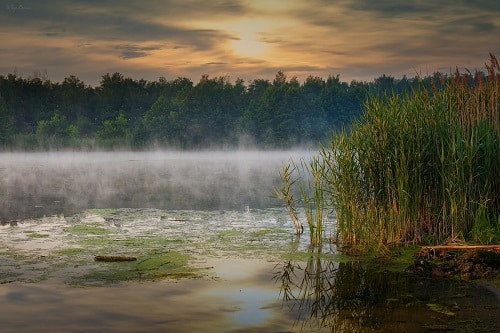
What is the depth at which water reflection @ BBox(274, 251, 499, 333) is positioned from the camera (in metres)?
6.21

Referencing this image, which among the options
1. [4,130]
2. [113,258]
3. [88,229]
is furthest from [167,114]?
[113,258]

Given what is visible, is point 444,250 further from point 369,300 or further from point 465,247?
point 369,300

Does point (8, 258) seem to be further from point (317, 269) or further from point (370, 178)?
point (370, 178)

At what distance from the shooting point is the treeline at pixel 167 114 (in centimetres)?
6338

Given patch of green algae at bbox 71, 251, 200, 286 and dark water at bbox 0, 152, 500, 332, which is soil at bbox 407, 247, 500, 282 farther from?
patch of green algae at bbox 71, 251, 200, 286

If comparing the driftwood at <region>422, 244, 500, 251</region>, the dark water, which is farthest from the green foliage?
the driftwood at <region>422, 244, 500, 251</region>

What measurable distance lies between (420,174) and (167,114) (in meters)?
58.3

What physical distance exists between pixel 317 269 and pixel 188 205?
8.68 meters

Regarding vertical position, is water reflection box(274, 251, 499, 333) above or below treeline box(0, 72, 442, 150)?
below

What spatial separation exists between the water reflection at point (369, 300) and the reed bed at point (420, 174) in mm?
1073

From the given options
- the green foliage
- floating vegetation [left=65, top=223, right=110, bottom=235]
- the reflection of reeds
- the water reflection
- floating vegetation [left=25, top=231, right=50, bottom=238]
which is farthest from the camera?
the green foliage

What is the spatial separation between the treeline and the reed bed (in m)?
→ 53.0

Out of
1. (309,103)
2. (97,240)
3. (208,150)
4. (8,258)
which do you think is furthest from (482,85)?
(309,103)

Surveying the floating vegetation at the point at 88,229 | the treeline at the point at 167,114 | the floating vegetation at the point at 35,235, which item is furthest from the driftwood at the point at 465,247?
the treeline at the point at 167,114
